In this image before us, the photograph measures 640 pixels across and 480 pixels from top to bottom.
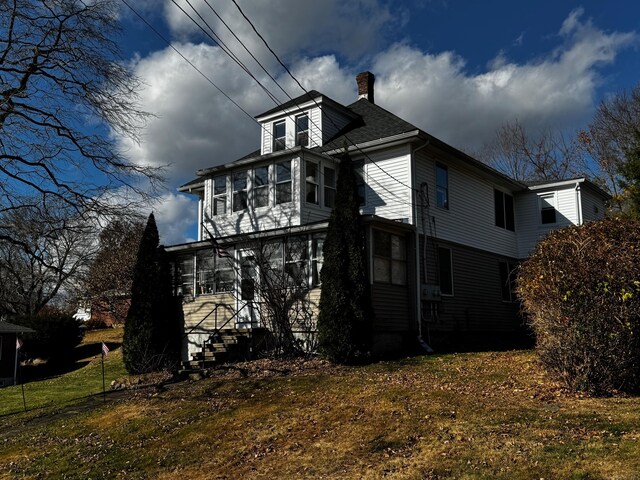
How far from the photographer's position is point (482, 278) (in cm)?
2042

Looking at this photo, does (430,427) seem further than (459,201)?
No

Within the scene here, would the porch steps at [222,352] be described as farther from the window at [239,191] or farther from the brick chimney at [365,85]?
the brick chimney at [365,85]

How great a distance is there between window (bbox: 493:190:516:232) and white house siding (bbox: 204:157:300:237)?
8142 mm

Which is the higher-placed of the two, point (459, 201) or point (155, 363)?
point (459, 201)

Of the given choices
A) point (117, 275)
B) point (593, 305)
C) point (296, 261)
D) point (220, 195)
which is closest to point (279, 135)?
point (220, 195)

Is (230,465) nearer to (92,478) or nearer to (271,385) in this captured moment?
(92,478)

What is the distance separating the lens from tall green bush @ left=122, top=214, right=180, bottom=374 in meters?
17.1

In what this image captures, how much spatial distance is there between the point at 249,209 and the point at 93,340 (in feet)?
54.4

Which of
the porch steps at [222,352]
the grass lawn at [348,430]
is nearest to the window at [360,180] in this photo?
the porch steps at [222,352]

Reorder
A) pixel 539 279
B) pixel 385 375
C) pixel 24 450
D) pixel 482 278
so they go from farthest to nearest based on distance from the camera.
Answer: pixel 482 278 < pixel 385 375 < pixel 24 450 < pixel 539 279

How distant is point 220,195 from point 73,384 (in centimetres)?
791

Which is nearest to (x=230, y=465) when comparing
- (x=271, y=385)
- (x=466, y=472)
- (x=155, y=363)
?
(x=466, y=472)

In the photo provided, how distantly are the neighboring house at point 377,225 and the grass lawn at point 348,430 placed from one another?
401 centimetres

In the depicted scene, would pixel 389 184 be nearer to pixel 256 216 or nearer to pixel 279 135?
pixel 256 216
